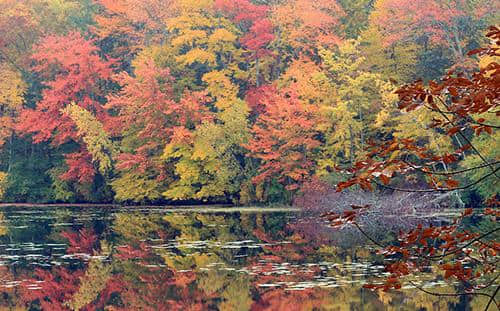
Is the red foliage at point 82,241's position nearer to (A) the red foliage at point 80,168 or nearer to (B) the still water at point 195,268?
(B) the still water at point 195,268

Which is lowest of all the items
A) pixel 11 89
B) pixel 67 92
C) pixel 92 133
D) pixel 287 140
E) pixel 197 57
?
pixel 92 133

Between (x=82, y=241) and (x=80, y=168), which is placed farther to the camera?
(x=80, y=168)

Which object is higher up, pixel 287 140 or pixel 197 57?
pixel 197 57

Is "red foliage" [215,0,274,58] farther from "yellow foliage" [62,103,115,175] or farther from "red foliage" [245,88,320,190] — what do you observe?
"yellow foliage" [62,103,115,175]

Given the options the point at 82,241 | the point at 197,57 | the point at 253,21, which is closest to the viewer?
the point at 82,241

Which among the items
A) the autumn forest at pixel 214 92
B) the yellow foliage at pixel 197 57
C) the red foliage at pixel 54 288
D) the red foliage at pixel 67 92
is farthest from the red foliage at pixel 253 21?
the red foliage at pixel 54 288

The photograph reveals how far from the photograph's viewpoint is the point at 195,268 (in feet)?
45.5

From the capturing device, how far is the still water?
11.0m

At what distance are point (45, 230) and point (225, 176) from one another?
8956mm

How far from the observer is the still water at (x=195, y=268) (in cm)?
1096

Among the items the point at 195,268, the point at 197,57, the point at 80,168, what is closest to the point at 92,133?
the point at 80,168

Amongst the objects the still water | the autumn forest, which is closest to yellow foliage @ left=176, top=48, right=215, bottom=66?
the autumn forest

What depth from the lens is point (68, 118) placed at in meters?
32.8

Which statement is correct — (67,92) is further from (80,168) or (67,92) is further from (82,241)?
(82,241)
